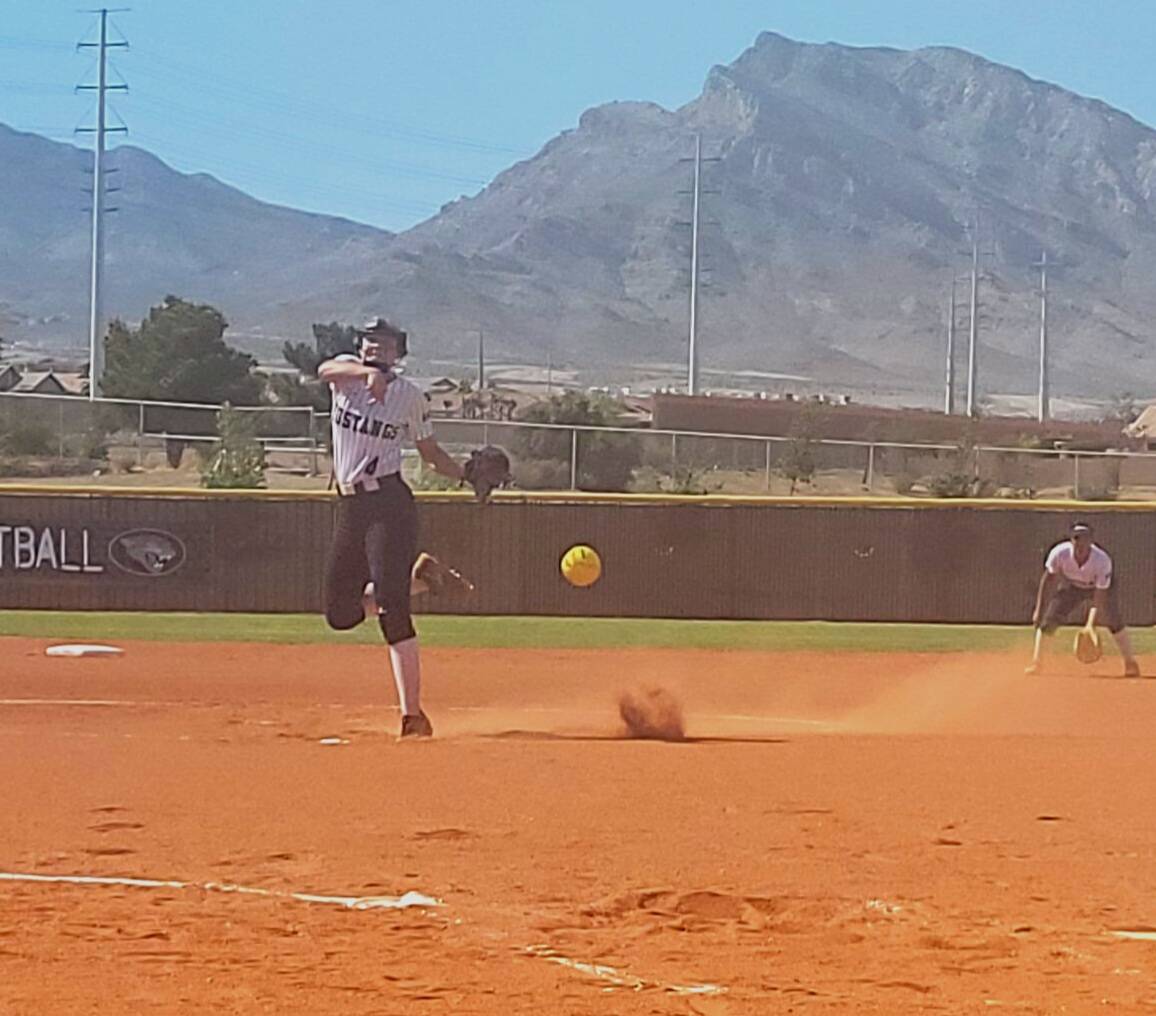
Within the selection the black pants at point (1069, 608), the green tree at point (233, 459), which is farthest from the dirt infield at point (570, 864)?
the green tree at point (233, 459)

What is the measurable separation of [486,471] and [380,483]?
30.6 inches

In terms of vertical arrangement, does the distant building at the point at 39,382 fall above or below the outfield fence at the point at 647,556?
above

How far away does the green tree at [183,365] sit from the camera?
62.4 m

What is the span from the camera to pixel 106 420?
52.2m

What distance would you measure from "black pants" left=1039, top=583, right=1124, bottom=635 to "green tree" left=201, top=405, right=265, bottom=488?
20385 millimetres

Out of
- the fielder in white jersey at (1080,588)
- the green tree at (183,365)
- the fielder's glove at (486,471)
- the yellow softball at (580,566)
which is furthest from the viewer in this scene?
the green tree at (183,365)

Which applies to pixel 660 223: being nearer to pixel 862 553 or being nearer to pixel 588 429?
pixel 588 429

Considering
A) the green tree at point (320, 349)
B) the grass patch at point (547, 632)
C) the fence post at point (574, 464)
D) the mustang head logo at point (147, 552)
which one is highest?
the green tree at point (320, 349)

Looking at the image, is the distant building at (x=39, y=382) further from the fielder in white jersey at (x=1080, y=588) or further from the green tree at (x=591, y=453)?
the fielder in white jersey at (x=1080, y=588)

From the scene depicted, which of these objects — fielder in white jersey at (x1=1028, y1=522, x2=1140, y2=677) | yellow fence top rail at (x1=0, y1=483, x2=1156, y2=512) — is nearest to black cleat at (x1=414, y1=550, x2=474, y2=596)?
fielder in white jersey at (x1=1028, y1=522, x2=1140, y2=677)

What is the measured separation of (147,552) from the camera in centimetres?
2630

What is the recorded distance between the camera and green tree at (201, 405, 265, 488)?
36.9 meters

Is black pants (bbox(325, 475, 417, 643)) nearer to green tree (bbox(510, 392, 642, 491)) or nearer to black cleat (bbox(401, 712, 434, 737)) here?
black cleat (bbox(401, 712, 434, 737))

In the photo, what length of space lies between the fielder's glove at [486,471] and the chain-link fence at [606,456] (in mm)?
31024
